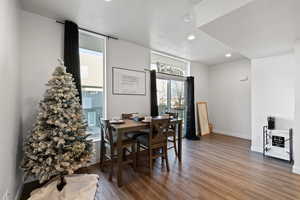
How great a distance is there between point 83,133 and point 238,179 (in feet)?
8.57

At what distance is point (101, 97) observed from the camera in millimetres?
3092

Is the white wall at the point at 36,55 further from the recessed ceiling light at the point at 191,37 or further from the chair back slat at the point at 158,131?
the recessed ceiling light at the point at 191,37

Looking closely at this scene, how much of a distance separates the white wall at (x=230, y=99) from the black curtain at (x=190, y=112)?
4.53 ft

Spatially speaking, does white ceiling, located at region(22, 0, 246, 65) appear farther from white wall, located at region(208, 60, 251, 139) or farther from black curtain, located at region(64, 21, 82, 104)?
white wall, located at region(208, 60, 251, 139)

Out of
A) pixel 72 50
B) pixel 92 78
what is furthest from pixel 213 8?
pixel 92 78

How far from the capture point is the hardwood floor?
1900mm

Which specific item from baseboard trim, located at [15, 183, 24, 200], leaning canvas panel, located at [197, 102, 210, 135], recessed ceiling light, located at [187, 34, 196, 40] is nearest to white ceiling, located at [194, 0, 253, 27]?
recessed ceiling light, located at [187, 34, 196, 40]

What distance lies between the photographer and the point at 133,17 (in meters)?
2.36

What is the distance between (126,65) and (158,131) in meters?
1.82

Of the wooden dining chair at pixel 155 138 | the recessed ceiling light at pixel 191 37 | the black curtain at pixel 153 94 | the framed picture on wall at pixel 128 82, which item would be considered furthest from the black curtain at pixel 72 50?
the recessed ceiling light at pixel 191 37

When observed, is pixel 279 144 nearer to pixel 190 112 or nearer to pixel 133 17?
pixel 190 112

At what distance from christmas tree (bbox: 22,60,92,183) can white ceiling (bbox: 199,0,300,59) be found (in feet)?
7.21

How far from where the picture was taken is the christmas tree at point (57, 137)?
173 cm

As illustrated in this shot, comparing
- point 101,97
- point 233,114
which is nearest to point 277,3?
point 101,97
